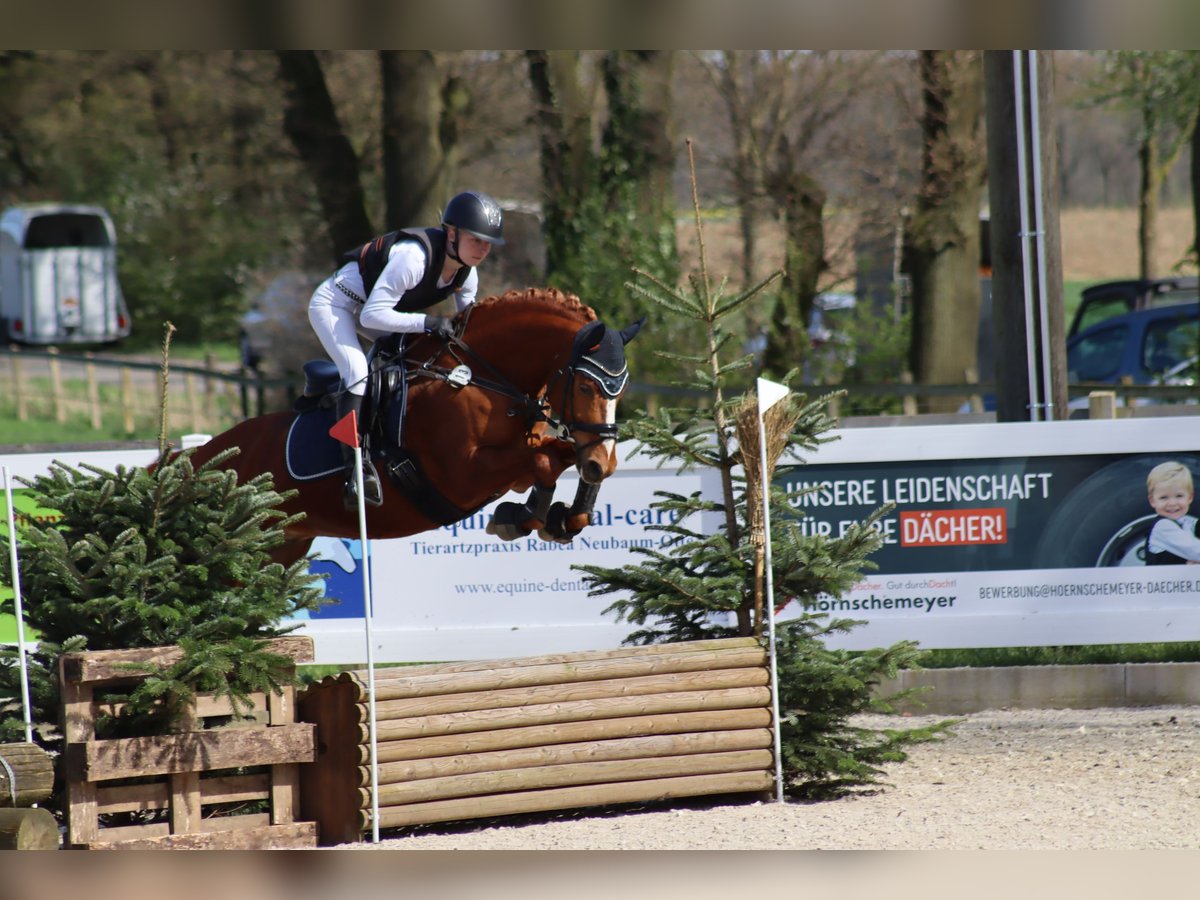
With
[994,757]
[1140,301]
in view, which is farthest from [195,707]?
[1140,301]

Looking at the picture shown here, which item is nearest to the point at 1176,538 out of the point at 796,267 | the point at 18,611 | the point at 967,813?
the point at 967,813

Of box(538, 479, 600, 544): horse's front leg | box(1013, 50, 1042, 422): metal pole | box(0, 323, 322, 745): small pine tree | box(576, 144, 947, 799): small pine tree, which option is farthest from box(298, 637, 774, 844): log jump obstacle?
box(1013, 50, 1042, 422): metal pole

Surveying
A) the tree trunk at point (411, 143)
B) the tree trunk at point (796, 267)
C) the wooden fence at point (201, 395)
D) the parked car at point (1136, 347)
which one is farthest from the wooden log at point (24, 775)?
the parked car at point (1136, 347)

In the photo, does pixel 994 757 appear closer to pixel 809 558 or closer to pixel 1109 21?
pixel 809 558

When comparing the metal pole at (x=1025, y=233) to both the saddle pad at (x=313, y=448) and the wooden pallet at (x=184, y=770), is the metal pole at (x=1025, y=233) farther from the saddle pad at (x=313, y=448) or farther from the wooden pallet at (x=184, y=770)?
the wooden pallet at (x=184, y=770)

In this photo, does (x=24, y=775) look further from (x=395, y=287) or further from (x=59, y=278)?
(x=59, y=278)

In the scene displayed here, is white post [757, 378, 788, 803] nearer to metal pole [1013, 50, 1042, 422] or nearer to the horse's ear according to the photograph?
the horse's ear

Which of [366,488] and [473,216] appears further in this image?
[366,488]

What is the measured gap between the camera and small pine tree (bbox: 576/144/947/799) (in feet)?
21.5

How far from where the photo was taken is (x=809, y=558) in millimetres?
6660

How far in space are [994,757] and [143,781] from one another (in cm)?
385

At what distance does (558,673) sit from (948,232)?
35.9ft

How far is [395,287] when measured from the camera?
21.9ft

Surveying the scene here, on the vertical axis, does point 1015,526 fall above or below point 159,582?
below
